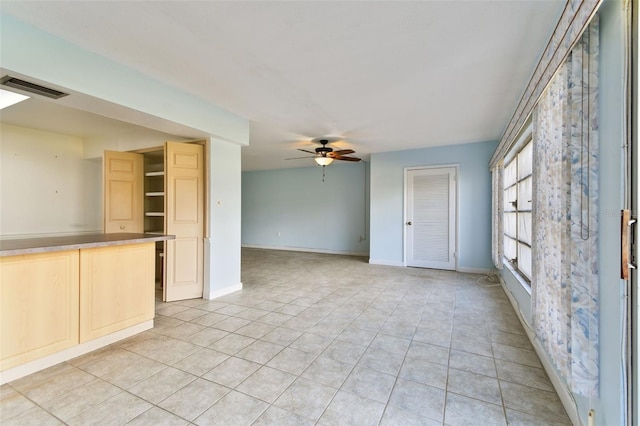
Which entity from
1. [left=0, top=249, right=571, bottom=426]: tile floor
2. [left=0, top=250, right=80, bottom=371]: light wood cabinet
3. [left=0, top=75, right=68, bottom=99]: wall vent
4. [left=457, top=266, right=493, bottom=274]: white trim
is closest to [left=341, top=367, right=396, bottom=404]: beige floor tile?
[left=0, top=249, right=571, bottom=426]: tile floor

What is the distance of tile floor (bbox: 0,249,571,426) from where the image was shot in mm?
1603

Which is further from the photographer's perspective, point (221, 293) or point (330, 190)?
point (330, 190)

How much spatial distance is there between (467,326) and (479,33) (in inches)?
106

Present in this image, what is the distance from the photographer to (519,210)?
11.4 ft

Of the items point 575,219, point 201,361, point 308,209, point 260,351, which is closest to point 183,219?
point 201,361

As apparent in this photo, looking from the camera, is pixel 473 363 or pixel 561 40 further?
pixel 473 363

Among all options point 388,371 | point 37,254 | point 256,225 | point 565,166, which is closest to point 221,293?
point 37,254

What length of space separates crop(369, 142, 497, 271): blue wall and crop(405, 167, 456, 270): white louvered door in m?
0.13

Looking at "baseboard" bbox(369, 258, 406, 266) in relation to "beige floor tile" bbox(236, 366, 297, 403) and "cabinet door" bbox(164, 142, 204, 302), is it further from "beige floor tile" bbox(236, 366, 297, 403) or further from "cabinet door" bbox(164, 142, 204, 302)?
"beige floor tile" bbox(236, 366, 297, 403)

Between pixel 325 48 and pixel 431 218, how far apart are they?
4.35 meters

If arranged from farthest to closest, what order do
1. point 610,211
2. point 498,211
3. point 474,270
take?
point 474,270 < point 498,211 < point 610,211

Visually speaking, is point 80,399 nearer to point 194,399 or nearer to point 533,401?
point 194,399

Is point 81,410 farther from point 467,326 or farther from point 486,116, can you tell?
point 486,116

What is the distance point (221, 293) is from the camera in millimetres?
3885
